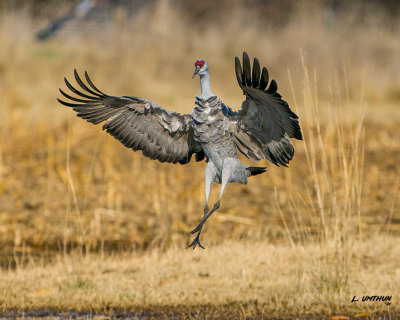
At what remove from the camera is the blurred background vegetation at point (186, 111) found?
337 inches

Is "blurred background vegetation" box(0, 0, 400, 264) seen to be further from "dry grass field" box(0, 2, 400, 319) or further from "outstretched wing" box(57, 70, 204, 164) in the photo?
"outstretched wing" box(57, 70, 204, 164)

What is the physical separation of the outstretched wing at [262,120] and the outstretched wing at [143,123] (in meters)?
0.43

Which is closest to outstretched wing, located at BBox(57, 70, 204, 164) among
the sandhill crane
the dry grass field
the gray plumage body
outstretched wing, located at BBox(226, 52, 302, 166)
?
the sandhill crane

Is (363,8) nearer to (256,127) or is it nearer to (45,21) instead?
(45,21)

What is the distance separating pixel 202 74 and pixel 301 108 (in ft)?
41.1

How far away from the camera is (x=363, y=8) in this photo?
29656 mm

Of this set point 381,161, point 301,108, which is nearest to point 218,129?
point 381,161

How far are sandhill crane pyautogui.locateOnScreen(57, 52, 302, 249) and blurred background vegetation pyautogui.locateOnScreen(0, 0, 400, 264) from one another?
418 millimetres

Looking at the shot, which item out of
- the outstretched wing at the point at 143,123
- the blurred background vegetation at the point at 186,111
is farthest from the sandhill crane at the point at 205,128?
the blurred background vegetation at the point at 186,111

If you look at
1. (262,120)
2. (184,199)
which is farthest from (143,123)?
(184,199)

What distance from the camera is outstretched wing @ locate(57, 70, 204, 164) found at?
5844mm

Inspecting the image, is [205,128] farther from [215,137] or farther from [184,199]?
[184,199]

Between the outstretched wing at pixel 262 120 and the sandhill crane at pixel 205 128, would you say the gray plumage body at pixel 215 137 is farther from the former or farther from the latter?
the outstretched wing at pixel 262 120

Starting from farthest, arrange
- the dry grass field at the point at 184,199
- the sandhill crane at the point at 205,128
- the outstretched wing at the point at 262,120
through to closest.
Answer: the dry grass field at the point at 184,199, the sandhill crane at the point at 205,128, the outstretched wing at the point at 262,120
